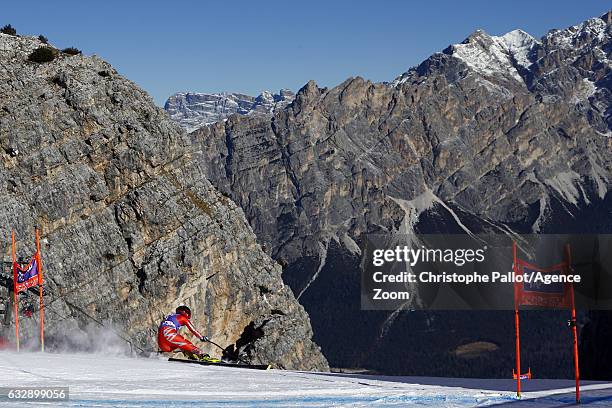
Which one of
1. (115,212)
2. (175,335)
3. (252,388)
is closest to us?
(252,388)

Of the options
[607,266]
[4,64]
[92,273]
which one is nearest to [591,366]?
[92,273]

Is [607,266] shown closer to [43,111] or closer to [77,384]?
[43,111]

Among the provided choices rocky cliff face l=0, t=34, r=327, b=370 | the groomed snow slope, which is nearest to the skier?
the groomed snow slope

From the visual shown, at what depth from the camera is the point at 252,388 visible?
1953 centimetres

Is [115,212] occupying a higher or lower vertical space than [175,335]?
higher

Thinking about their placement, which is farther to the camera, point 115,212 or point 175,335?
point 115,212

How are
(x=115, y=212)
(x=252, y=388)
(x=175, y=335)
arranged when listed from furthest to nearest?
(x=115, y=212)
(x=175, y=335)
(x=252, y=388)

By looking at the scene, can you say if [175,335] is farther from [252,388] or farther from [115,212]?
[115,212]

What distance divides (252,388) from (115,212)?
230 feet

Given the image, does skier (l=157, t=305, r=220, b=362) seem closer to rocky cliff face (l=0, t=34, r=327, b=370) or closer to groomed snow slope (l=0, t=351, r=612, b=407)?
groomed snow slope (l=0, t=351, r=612, b=407)

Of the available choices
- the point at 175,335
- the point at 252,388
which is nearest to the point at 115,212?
the point at 175,335

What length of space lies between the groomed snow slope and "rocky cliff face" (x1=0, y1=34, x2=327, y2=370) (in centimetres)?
5265

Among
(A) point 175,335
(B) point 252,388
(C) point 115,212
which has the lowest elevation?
(B) point 252,388

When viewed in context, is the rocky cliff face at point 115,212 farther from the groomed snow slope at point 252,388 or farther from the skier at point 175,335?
the groomed snow slope at point 252,388
